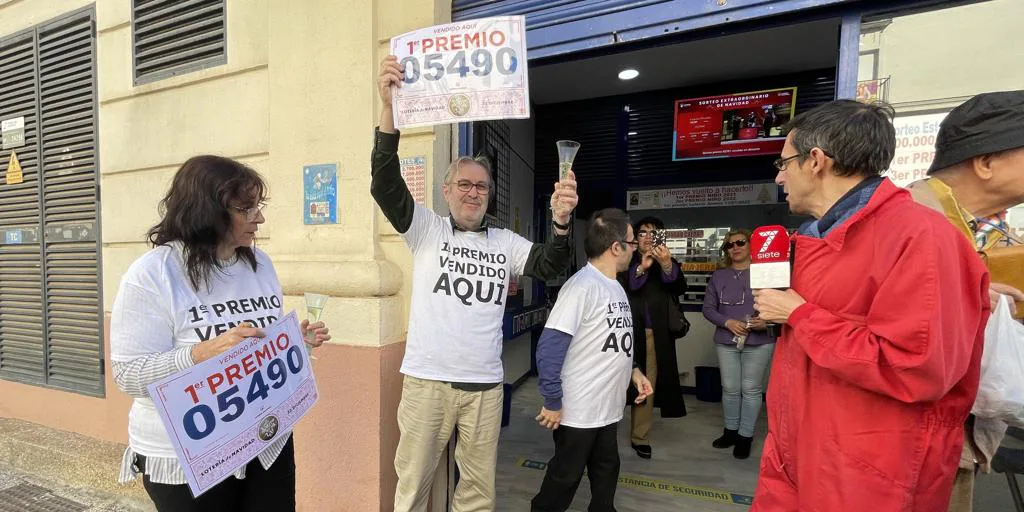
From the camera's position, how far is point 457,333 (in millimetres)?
2082

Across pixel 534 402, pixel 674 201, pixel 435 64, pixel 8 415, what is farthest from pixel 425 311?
pixel 8 415

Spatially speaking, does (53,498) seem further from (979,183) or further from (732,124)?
(732,124)

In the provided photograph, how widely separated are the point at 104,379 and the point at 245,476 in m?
2.99

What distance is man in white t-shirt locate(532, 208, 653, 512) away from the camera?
2.26m

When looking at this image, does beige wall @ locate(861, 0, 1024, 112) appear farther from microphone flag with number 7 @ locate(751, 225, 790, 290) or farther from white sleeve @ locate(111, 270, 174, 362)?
white sleeve @ locate(111, 270, 174, 362)

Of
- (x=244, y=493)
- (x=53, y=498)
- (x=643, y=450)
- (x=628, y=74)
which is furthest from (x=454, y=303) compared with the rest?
(x=628, y=74)

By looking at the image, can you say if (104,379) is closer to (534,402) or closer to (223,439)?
(223,439)

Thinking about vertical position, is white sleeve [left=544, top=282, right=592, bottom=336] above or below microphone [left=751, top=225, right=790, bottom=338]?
below

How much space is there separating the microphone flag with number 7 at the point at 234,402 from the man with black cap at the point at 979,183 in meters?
2.14

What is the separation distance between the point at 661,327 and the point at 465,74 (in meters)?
2.72

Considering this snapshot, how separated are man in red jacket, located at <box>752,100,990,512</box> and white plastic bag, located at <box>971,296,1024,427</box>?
0.09m

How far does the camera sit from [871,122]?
123 cm

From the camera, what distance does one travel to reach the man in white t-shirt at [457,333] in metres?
2.08

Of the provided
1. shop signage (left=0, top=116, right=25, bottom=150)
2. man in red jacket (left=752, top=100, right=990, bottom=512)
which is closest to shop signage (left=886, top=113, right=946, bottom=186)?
man in red jacket (left=752, top=100, right=990, bottom=512)
